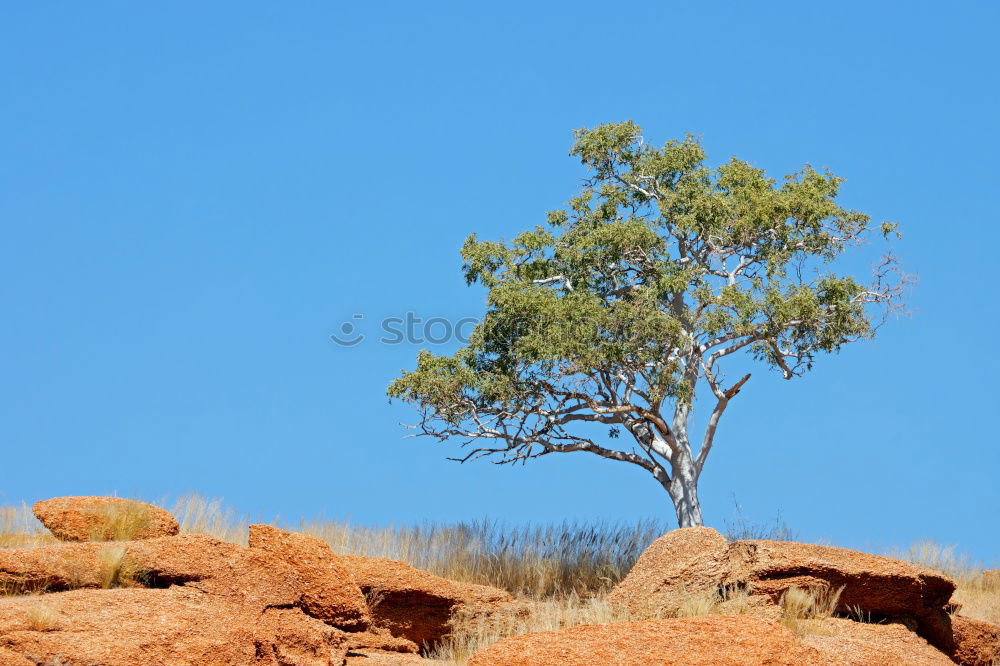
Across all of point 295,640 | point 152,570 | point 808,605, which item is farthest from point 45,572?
point 808,605

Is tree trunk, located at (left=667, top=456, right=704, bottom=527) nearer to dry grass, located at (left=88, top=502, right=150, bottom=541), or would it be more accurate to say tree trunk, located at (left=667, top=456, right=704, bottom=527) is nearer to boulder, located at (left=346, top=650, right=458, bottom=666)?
boulder, located at (left=346, top=650, right=458, bottom=666)

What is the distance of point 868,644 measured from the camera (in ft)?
36.4

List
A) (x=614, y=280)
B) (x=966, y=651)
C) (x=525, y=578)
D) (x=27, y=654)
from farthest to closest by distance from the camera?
(x=614, y=280), (x=525, y=578), (x=966, y=651), (x=27, y=654)

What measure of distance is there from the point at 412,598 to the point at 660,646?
4.55 m

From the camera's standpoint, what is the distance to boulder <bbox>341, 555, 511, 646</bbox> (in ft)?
40.8

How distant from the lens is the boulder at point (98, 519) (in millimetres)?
11750

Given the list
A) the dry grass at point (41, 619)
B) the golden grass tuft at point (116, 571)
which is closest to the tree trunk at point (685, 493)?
the golden grass tuft at point (116, 571)

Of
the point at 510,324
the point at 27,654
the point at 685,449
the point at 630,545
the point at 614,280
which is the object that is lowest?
the point at 27,654

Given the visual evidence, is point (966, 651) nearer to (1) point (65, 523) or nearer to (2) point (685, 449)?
(2) point (685, 449)

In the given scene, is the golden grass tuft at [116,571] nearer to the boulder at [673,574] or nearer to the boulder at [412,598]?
the boulder at [412,598]

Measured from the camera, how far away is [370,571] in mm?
12500

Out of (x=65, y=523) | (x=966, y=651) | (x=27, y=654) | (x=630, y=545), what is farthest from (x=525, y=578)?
(x=27, y=654)

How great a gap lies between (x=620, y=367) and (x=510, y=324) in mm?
2251

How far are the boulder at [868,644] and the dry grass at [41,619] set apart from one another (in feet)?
22.8
